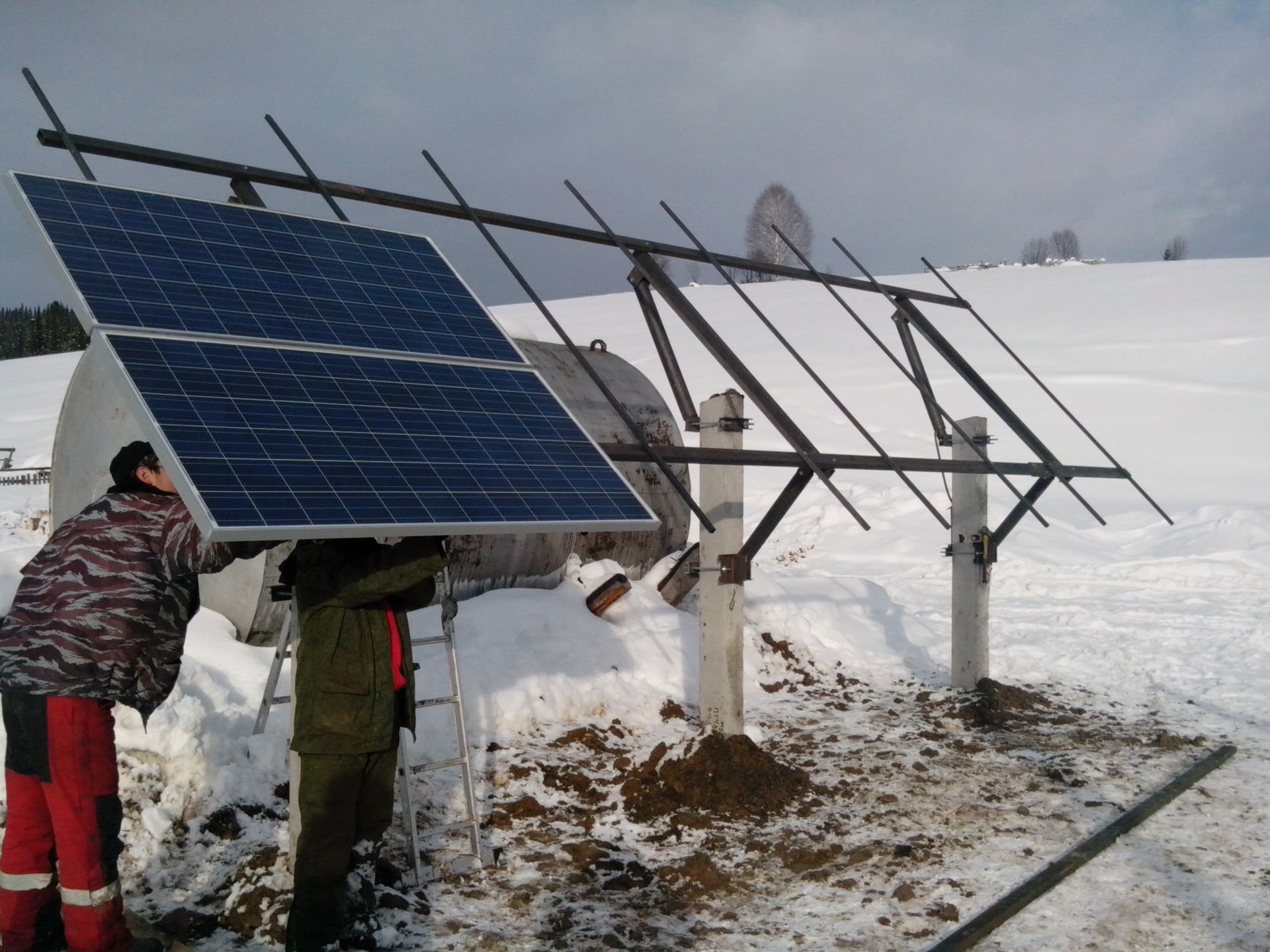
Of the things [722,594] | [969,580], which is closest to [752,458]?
[722,594]

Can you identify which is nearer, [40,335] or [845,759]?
[845,759]

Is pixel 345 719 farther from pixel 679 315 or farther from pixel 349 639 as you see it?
pixel 679 315

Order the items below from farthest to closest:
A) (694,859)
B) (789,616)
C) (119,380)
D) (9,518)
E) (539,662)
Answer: (9,518) → (789,616) → (539,662) → (694,859) → (119,380)

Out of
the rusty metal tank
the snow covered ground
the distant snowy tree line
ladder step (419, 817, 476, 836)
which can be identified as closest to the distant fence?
the snow covered ground

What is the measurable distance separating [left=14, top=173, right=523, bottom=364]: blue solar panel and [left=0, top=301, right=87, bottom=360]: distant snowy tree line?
231 feet

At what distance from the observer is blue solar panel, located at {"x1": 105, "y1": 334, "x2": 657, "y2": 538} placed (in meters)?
3.69

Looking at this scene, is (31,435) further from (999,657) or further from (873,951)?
(873,951)

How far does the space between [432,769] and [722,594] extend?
8.46 ft

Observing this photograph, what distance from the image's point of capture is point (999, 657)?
1077cm

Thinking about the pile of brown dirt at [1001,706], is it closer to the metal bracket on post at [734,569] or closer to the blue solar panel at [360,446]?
Answer: the metal bracket on post at [734,569]

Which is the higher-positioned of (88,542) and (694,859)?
(88,542)

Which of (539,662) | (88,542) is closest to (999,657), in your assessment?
(539,662)

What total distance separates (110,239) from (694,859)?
13.4 feet

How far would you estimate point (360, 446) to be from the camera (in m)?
4.17
